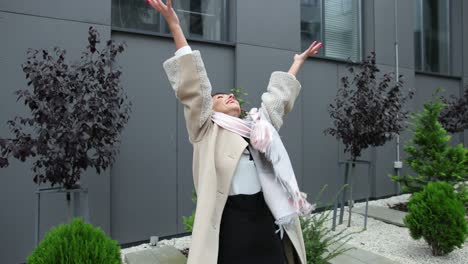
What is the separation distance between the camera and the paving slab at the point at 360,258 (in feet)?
15.0

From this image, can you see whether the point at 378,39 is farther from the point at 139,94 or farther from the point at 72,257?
the point at 72,257

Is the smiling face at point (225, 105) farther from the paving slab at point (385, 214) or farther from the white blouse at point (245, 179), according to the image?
the paving slab at point (385, 214)

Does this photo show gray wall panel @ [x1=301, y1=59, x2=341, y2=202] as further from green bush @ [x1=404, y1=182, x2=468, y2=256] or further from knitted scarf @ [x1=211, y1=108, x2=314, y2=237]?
knitted scarf @ [x1=211, y1=108, x2=314, y2=237]

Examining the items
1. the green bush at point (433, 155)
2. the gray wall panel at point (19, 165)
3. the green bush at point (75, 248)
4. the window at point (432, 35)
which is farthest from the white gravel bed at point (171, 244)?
the window at point (432, 35)

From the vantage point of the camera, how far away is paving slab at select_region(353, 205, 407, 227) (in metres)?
6.71

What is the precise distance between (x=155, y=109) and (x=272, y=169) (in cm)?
388

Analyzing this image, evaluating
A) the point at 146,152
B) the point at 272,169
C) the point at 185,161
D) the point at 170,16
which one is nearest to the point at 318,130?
the point at 185,161

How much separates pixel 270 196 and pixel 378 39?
24.7 feet

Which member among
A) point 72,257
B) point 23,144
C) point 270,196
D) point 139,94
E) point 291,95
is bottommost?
point 72,257

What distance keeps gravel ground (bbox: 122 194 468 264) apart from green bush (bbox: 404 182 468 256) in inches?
7.6

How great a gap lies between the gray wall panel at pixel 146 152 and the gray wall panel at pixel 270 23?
1462 mm

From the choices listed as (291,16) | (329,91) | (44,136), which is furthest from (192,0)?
(44,136)

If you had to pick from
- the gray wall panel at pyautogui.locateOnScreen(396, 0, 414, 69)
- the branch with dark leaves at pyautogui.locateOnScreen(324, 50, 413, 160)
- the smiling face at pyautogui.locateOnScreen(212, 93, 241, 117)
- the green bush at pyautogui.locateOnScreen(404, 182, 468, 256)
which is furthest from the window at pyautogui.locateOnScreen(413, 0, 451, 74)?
the smiling face at pyautogui.locateOnScreen(212, 93, 241, 117)

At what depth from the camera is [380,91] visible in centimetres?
599
